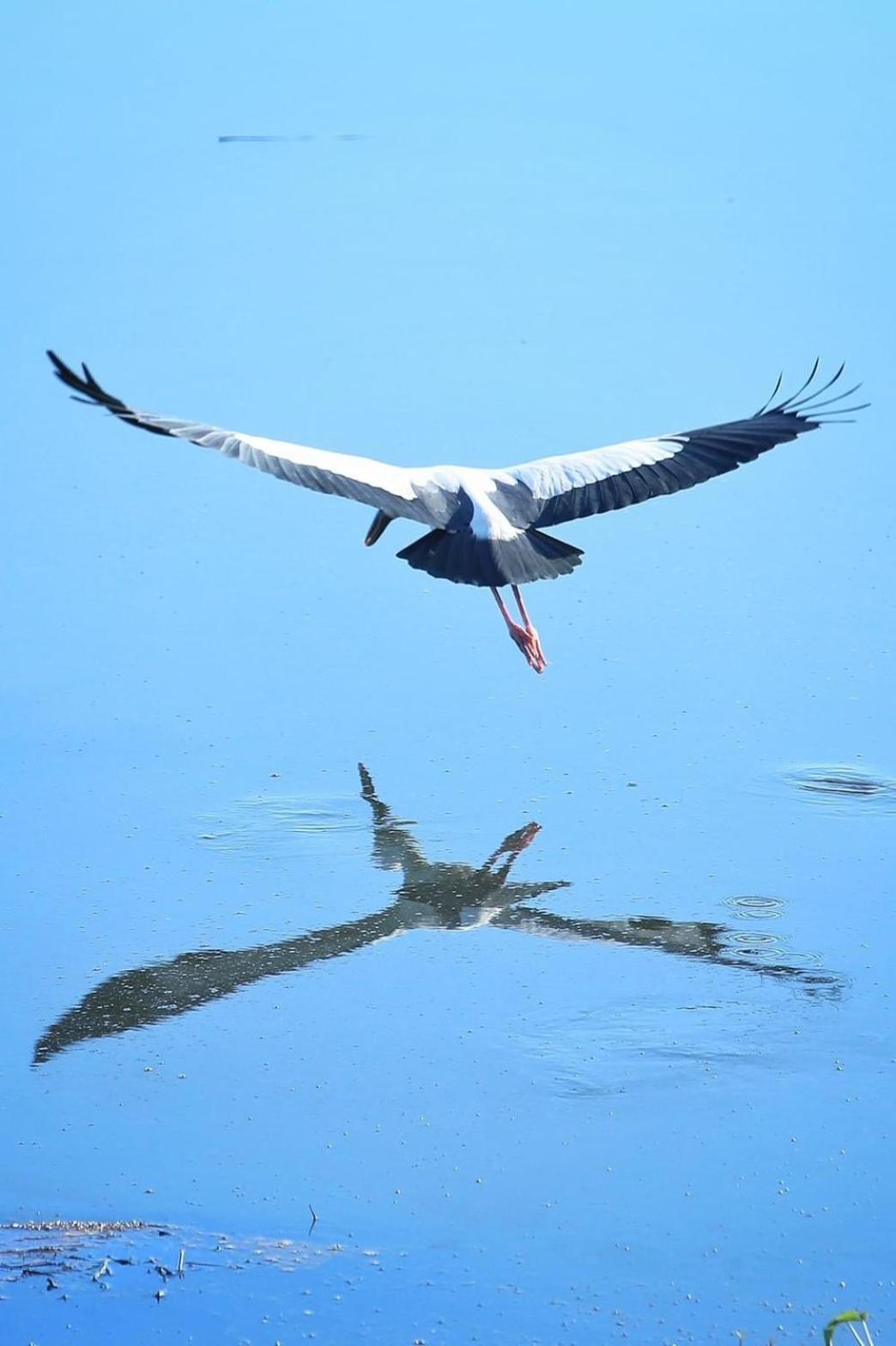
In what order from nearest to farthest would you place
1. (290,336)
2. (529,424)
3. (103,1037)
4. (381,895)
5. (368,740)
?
(103,1037) → (381,895) → (368,740) → (529,424) → (290,336)

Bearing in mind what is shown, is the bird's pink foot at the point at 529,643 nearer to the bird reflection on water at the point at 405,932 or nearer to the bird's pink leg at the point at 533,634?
the bird's pink leg at the point at 533,634

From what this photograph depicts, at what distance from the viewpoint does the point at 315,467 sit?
722 cm

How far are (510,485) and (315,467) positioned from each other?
790mm

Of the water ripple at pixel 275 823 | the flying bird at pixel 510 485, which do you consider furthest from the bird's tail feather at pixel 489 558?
the water ripple at pixel 275 823

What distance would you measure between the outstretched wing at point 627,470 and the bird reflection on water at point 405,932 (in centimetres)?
156

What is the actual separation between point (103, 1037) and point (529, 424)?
5.36 metres

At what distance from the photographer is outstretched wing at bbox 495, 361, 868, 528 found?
7.57 meters

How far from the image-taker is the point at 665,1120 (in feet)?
15.5

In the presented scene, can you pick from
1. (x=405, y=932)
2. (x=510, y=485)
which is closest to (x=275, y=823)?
(x=405, y=932)

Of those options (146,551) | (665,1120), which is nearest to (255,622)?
(146,551)

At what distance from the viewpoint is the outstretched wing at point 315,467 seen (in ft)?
22.7

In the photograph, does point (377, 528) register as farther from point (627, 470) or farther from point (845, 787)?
point (845, 787)

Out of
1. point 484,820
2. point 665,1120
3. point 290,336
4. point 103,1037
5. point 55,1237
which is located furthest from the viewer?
point 290,336

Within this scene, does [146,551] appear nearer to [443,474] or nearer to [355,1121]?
[443,474]
